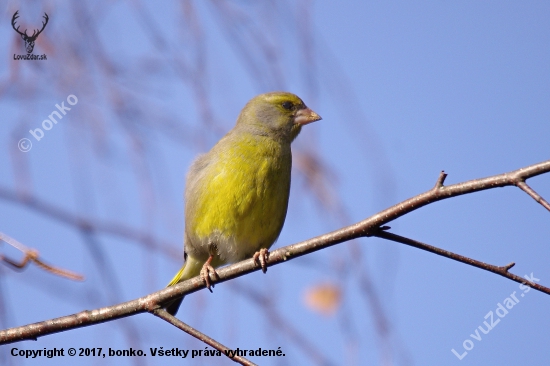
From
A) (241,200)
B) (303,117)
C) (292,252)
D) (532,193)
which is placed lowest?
(532,193)

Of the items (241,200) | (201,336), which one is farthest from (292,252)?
(241,200)

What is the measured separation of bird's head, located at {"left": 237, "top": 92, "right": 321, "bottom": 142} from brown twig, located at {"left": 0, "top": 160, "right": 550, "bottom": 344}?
189 centimetres

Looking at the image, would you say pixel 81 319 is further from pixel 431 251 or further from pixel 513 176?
pixel 513 176

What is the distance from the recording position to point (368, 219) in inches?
88.8

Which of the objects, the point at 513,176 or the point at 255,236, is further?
the point at 255,236

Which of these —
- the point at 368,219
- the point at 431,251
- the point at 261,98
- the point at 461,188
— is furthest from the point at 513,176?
the point at 261,98

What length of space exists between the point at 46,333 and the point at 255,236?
1689 mm

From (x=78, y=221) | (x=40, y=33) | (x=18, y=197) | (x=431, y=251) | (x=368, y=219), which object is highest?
(x=40, y=33)

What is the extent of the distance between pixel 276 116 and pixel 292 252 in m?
2.39

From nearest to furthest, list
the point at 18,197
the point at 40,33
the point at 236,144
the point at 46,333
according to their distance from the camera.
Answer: the point at 46,333 → the point at 18,197 → the point at 40,33 → the point at 236,144

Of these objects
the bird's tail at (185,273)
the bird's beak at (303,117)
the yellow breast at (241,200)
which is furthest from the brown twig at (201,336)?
the bird's beak at (303,117)

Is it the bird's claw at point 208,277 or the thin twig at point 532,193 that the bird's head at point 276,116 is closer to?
the bird's claw at point 208,277

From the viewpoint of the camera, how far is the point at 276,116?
15.8ft

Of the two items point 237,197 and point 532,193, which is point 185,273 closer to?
point 237,197
